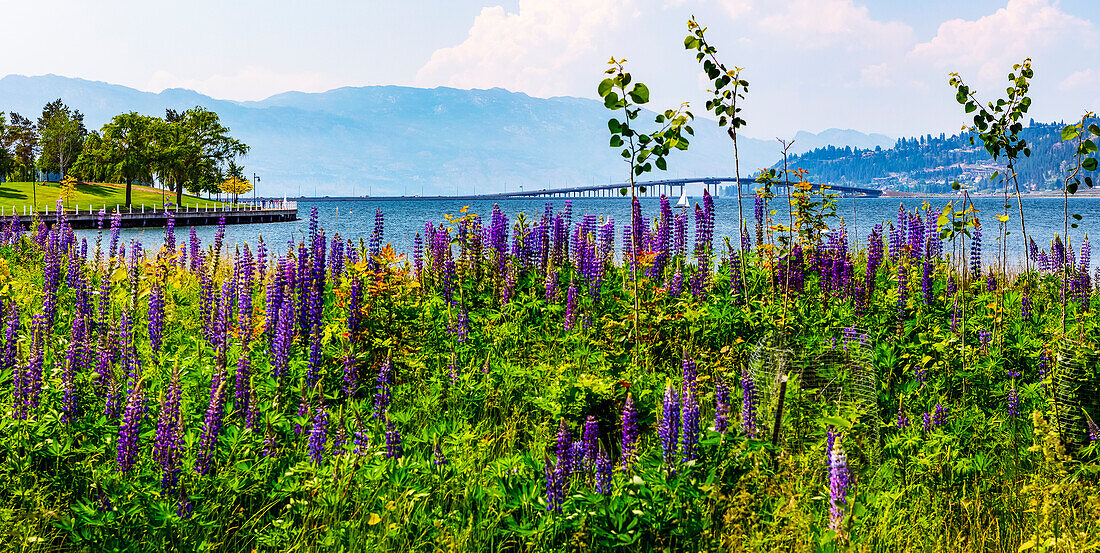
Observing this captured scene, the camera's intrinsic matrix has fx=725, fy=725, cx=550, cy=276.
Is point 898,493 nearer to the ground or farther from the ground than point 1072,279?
nearer to the ground

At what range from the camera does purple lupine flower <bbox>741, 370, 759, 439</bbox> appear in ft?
13.3

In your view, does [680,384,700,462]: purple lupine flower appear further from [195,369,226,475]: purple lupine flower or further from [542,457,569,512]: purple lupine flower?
[195,369,226,475]: purple lupine flower

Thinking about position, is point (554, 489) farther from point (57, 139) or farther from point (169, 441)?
point (57, 139)

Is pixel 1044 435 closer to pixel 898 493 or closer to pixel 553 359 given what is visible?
pixel 898 493

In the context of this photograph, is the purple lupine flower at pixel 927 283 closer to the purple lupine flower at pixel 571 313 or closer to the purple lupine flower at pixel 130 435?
the purple lupine flower at pixel 571 313

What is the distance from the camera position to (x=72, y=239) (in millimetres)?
9359

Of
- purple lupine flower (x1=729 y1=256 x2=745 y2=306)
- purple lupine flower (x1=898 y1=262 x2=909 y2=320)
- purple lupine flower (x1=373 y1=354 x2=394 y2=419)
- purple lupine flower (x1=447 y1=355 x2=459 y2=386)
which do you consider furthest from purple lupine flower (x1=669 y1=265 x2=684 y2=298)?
purple lupine flower (x1=373 y1=354 x2=394 y2=419)

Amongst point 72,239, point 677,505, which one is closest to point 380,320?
→ point 677,505

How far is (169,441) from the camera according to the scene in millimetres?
3475

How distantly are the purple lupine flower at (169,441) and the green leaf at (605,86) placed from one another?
148 inches

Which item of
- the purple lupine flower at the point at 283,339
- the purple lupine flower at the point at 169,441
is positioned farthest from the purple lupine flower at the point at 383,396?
the purple lupine flower at the point at 169,441

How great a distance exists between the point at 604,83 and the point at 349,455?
3543 mm

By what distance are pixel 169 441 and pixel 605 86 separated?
4024mm

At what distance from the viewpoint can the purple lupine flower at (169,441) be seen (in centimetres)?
341
